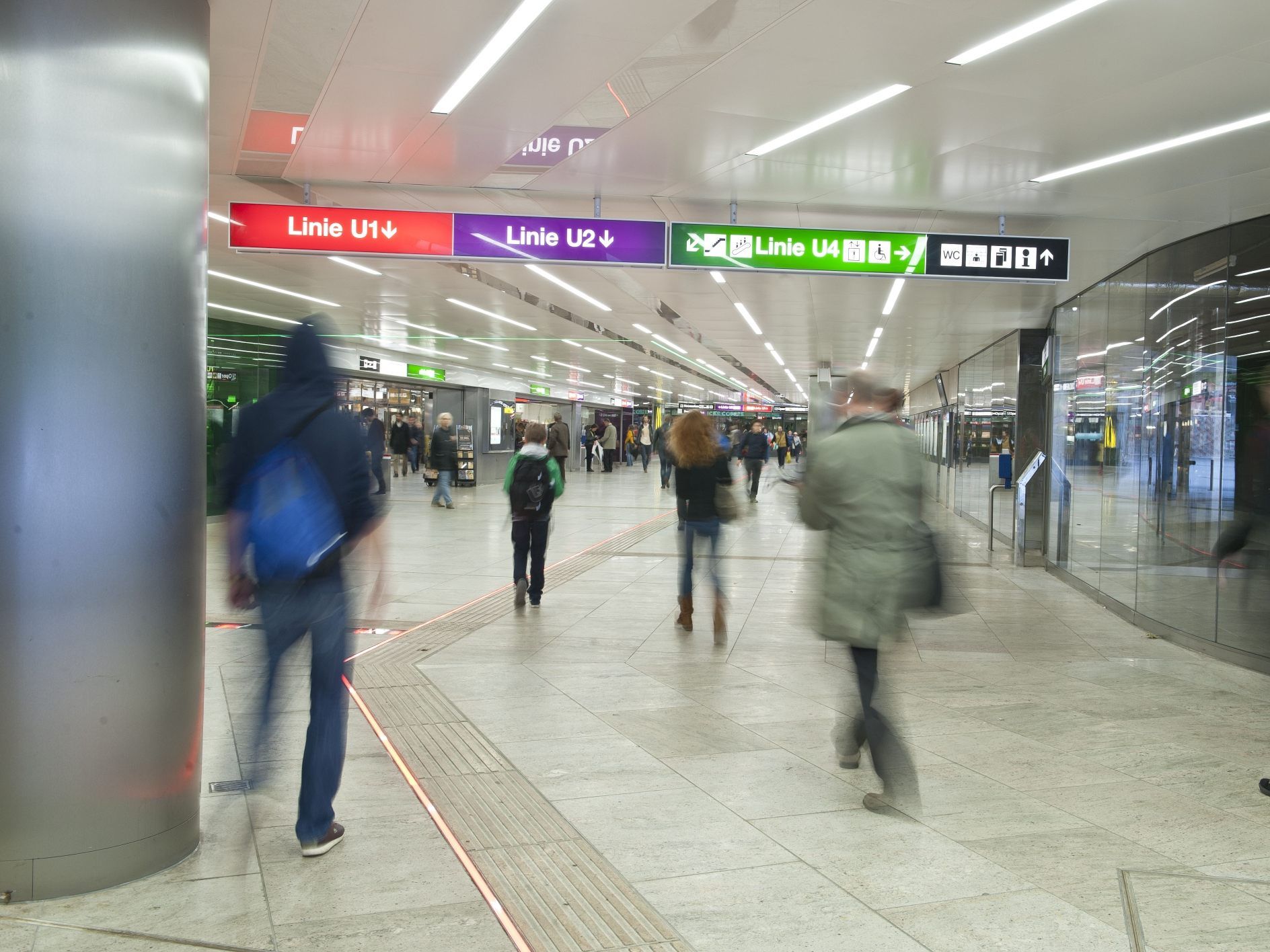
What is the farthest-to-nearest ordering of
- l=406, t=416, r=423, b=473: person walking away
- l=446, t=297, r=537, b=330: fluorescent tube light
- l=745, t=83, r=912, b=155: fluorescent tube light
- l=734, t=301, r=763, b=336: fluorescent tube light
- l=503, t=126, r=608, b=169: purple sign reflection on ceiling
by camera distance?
l=406, t=416, r=423, b=473: person walking away < l=446, t=297, r=537, b=330: fluorescent tube light < l=734, t=301, r=763, b=336: fluorescent tube light < l=503, t=126, r=608, b=169: purple sign reflection on ceiling < l=745, t=83, r=912, b=155: fluorescent tube light

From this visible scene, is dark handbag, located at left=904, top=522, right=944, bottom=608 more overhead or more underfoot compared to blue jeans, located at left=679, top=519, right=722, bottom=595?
more overhead

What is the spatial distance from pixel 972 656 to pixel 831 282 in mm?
5732

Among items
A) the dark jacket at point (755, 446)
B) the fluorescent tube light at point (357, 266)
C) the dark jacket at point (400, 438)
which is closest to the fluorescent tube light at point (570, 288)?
the fluorescent tube light at point (357, 266)

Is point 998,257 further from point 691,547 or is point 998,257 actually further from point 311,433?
point 311,433

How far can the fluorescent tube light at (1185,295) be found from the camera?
739 centimetres

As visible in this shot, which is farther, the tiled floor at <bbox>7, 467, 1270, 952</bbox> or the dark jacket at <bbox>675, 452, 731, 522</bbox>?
the dark jacket at <bbox>675, 452, 731, 522</bbox>

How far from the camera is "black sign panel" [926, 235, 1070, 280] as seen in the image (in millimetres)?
7777

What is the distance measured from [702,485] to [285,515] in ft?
15.6

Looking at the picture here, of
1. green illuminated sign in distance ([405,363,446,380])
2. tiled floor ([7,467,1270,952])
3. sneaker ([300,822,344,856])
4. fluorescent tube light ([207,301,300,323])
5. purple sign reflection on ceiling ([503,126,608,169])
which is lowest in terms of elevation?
tiled floor ([7,467,1270,952])

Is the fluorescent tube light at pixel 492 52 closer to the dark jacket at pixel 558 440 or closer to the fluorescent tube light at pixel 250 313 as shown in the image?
the fluorescent tube light at pixel 250 313

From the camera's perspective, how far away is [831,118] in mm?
5945

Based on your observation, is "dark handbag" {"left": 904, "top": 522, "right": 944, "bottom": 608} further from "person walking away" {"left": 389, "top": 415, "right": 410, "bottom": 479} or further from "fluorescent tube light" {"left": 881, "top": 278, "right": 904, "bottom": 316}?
"person walking away" {"left": 389, "top": 415, "right": 410, "bottom": 479}

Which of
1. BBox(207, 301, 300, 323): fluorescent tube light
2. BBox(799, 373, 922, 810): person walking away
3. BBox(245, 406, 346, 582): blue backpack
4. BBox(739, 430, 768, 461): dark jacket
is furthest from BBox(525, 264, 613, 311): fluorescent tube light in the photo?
BBox(245, 406, 346, 582): blue backpack

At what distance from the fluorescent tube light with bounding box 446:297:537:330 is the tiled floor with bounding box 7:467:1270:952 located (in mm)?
6961
